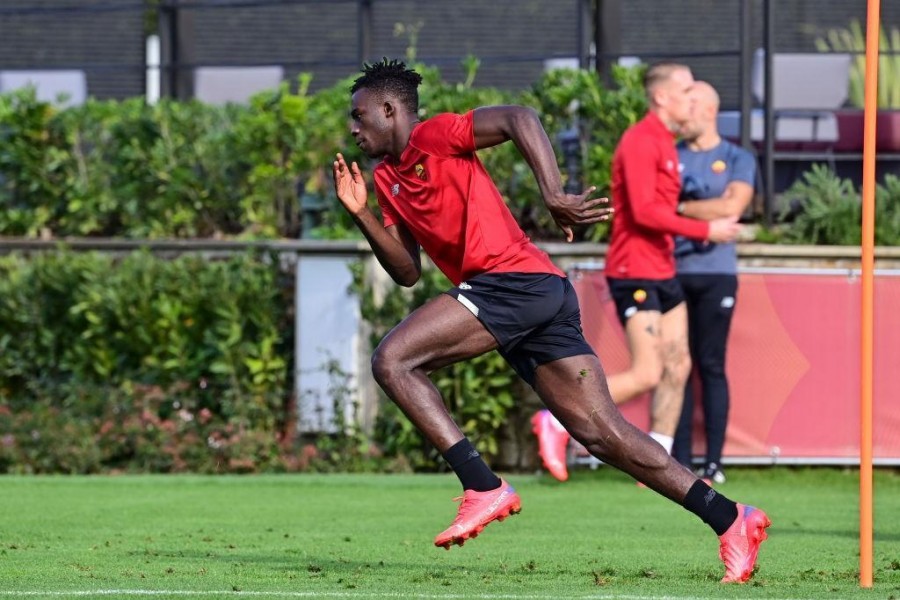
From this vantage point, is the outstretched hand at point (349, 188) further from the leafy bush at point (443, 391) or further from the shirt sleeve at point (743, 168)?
the leafy bush at point (443, 391)

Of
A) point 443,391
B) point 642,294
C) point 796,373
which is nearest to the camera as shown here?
point 642,294

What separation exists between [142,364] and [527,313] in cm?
724

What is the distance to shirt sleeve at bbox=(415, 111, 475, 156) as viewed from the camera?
270 inches

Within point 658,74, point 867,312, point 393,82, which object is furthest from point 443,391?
point 867,312

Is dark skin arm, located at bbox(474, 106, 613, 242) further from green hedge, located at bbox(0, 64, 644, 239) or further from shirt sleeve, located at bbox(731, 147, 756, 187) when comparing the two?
green hedge, located at bbox(0, 64, 644, 239)

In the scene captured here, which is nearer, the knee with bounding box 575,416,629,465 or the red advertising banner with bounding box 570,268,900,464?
the knee with bounding box 575,416,629,465

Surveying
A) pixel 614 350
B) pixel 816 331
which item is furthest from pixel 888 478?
pixel 614 350

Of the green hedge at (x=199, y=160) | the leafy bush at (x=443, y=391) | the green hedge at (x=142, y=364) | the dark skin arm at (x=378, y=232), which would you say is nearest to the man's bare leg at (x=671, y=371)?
the leafy bush at (x=443, y=391)

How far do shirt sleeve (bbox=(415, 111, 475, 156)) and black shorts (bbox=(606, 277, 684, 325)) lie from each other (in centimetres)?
444

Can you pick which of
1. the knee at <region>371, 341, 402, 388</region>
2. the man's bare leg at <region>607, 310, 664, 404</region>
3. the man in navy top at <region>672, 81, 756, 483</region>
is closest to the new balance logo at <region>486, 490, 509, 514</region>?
the knee at <region>371, 341, 402, 388</region>

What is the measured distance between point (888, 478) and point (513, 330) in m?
6.41

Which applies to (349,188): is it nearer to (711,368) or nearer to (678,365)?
(678,365)

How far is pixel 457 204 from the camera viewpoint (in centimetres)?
699

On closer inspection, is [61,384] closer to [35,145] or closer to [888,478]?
[35,145]
